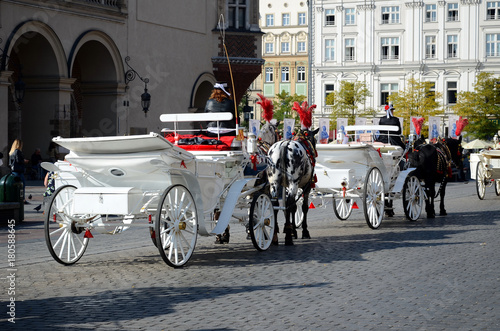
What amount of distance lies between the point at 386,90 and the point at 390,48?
3817mm

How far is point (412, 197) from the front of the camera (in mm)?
16000

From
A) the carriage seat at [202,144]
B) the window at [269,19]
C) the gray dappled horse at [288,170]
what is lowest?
the gray dappled horse at [288,170]

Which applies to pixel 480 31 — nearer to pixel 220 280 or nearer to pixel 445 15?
pixel 445 15

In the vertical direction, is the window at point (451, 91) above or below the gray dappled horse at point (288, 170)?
above

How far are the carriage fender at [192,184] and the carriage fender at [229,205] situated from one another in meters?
0.36

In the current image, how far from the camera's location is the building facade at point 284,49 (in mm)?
107875

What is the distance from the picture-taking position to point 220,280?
29.4 ft

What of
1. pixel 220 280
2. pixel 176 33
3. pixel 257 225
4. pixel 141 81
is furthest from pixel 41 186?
pixel 220 280

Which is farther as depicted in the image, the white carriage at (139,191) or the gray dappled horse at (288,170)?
the gray dappled horse at (288,170)

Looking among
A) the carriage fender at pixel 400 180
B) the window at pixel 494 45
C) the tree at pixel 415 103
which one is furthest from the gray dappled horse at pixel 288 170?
the window at pixel 494 45

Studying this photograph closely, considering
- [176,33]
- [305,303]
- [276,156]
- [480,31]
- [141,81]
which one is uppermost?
[480,31]

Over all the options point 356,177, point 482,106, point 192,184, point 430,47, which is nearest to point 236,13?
point 356,177

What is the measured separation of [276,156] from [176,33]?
824 inches

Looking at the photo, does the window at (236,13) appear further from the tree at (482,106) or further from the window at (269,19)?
the window at (269,19)
